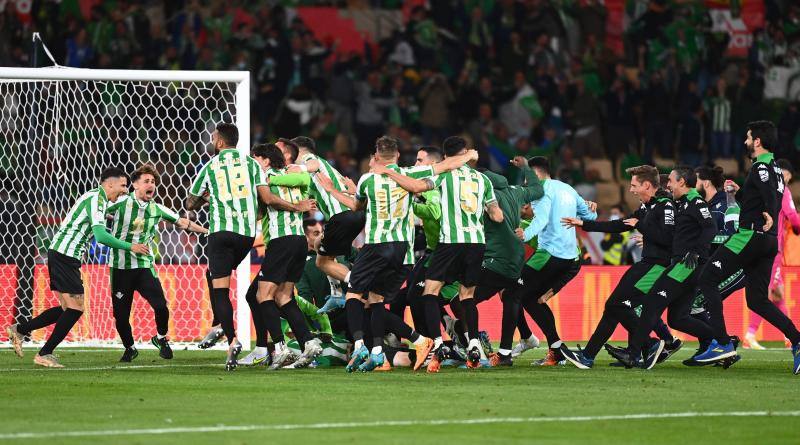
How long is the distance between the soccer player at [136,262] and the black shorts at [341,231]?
1.33m

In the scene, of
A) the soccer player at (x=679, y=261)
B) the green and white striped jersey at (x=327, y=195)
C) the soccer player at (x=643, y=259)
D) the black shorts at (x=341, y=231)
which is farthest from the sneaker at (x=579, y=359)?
the green and white striped jersey at (x=327, y=195)

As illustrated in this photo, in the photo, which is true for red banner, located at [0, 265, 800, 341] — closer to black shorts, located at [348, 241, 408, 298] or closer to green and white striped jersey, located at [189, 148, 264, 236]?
green and white striped jersey, located at [189, 148, 264, 236]

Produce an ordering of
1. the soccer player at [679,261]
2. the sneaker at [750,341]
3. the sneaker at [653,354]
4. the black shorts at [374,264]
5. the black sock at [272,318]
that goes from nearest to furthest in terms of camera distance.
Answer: the black shorts at [374,264]
the black sock at [272,318]
the soccer player at [679,261]
the sneaker at [653,354]
the sneaker at [750,341]

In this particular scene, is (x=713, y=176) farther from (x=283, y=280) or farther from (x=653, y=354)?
(x=283, y=280)

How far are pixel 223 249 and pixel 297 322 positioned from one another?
2.86 feet

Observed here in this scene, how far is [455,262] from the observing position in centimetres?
1111

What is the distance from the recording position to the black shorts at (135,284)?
12.2 meters

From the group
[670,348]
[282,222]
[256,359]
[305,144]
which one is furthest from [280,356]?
[670,348]

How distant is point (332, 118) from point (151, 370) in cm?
1109

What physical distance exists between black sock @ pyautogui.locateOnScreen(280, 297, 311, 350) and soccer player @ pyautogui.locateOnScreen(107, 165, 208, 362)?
5.38ft

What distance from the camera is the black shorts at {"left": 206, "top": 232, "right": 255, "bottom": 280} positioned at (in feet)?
35.7

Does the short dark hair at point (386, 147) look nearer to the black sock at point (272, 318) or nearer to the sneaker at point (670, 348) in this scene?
the black sock at point (272, 318)

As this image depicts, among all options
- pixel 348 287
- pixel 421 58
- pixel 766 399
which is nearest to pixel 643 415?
pixel 766 399

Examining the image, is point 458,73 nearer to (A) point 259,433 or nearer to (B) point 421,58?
(B) point 421,58
